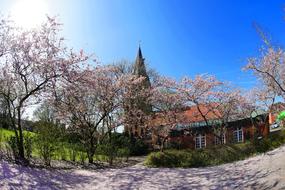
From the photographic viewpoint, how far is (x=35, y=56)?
47.3 ft

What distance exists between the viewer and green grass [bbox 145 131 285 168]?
48.9 feet

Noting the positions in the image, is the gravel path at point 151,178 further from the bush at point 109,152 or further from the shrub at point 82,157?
the bush at point 109,152

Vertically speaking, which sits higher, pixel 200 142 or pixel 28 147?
pixel 200 142

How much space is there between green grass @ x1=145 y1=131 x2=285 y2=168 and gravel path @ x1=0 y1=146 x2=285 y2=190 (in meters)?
2.66

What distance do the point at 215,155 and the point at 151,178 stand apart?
5.03 meters

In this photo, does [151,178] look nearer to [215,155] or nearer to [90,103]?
[215,155]

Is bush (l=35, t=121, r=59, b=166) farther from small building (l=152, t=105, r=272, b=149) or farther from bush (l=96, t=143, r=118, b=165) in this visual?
small building (l=152, t=105, r=272, b=149)

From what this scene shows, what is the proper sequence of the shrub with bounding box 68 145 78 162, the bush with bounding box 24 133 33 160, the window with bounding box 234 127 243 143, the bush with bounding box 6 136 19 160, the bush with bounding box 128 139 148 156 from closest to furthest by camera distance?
the bush with bounding box 6 136 19 160, the bush with bounding box 24 133 33 160, the shrub with bounding box 68 145 78 162, the bush with bounding box 128 139 148 156, the window with bounding box 234 127 243 143

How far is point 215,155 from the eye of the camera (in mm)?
15789

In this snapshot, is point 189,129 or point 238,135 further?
point 238,135

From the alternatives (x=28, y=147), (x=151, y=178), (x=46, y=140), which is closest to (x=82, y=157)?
(x=46, y=140)

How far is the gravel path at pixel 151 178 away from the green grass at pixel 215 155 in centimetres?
266

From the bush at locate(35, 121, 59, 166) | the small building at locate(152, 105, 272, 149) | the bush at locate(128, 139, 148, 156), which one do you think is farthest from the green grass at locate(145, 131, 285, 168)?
the bush at locate(128, 139, 148, 156)

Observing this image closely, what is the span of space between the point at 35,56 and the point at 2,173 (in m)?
5.65
